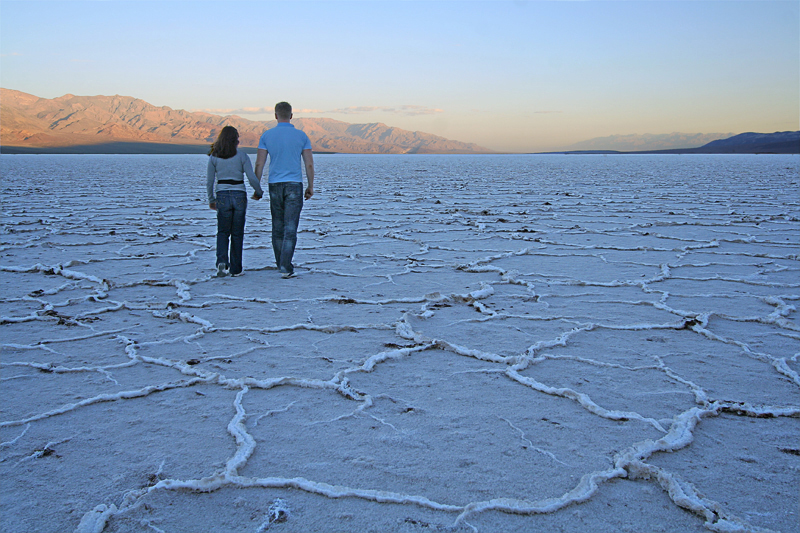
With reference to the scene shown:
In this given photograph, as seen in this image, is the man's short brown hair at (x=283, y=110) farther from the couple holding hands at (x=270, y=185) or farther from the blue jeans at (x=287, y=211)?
the blue jeans at (x=287, y=211)

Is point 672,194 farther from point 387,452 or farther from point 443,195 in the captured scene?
point 387,452

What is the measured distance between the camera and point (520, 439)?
165cm

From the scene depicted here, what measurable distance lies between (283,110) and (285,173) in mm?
417

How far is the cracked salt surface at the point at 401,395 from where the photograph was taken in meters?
1.35

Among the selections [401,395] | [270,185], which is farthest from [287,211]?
[401,395]

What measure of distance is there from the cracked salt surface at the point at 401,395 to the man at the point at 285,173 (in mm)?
283

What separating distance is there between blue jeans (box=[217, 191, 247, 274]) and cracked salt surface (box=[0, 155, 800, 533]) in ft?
0.74

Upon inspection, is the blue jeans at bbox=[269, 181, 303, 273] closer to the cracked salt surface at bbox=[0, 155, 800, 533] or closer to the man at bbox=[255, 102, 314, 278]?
the man at bbox=[255, 102, 314, 278]

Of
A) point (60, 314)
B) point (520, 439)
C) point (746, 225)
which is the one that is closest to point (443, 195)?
point (746, 225)

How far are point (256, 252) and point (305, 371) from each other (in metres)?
2.87

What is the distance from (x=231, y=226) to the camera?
152 inches

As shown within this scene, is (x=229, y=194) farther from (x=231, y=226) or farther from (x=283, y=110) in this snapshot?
(x=283, y=110)

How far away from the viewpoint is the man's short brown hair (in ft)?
12.4

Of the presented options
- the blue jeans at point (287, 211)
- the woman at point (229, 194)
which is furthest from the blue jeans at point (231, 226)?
the blue jeans at point (287, 211)
